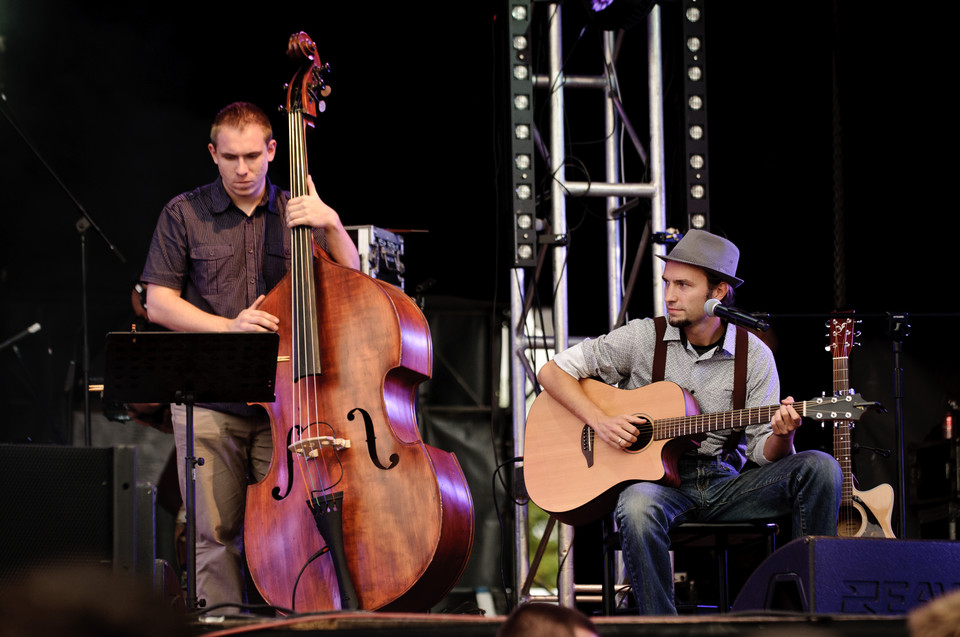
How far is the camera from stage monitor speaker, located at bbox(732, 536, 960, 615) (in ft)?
8.59

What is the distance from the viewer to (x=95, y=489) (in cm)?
255

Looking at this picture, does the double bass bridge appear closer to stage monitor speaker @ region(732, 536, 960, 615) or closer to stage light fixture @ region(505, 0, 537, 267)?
stage monitor speaker @ region(732, 536, 960, 615)

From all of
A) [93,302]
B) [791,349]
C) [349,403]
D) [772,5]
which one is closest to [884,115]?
[772,5]

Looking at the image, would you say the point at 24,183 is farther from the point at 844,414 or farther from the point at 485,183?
the point at 844,414

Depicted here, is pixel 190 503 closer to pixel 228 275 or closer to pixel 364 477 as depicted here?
pixel 364 477

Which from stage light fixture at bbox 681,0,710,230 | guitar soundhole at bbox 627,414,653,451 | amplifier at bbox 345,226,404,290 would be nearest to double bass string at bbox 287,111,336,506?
guitar soundhole at bbox 627,414,653,451

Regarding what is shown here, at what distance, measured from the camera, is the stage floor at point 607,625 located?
2.06 metres

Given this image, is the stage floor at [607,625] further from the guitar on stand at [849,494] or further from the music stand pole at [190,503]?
the guitar on stand at [849,494]

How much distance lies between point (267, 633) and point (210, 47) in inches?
187

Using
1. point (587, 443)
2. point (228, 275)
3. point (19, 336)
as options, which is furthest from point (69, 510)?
point (19, 336)

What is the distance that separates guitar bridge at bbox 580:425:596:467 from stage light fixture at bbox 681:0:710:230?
137cm

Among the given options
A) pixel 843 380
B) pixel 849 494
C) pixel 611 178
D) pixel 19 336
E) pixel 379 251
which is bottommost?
pixel 849 494

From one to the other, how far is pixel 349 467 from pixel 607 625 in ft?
5.37

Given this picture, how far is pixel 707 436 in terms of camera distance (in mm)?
4066
